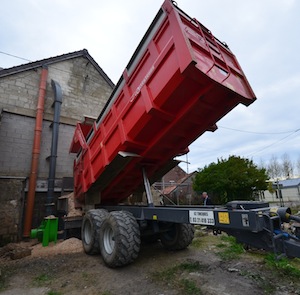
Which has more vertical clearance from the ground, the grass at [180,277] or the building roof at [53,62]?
the building roof at [53,62]

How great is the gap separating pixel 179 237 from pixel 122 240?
5.63 feet

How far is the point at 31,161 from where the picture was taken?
334 inches

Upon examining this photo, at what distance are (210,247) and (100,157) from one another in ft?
11.4

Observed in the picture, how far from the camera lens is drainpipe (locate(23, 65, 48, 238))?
7.72 metres

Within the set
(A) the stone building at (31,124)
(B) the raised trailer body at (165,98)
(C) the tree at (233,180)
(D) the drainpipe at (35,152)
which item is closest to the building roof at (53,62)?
(A) the stone building at (31,124)

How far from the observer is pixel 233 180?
1296 centimetres

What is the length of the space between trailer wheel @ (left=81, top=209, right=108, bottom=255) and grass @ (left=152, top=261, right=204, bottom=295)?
5.10ft

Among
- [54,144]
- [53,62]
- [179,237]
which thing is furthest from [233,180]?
[53,62]

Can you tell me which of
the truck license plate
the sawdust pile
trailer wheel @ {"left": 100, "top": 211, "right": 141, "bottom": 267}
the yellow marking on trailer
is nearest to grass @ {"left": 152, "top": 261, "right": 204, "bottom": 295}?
trailer wheel @ {"left": 100, "top": 211, "right": 141, "bottom": 267}

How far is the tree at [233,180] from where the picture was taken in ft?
42.5

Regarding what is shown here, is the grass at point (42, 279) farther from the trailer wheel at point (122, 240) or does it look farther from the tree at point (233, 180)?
the tree at point (233, 180)

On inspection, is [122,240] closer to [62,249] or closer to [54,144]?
[62,249]

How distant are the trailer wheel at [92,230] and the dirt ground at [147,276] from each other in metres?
0.20

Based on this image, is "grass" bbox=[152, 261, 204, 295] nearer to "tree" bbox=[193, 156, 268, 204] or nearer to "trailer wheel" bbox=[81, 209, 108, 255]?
"trailer wheel" bbox=[81, 209, 108, 255]
